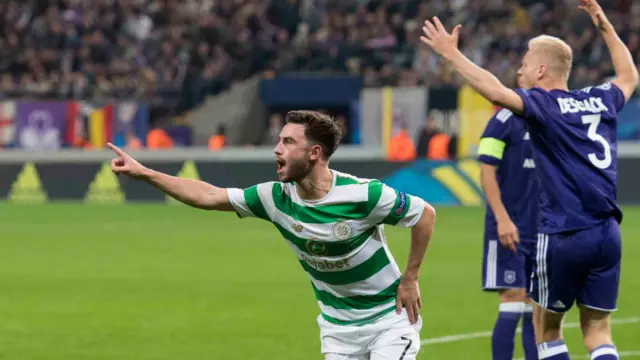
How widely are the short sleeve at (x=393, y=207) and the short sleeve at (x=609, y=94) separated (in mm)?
1251

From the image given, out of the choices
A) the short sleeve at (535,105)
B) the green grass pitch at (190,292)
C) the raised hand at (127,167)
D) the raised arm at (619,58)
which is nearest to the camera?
the raised hand at (127,167)

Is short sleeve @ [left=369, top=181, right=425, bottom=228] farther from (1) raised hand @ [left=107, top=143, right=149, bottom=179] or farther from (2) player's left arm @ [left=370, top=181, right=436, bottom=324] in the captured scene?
(1) raised hand @ [left=107, top=143, right=149, bottom=179]

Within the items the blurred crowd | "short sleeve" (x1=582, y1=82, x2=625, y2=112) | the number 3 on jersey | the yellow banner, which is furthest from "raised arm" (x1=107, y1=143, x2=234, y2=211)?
the blurred crowd

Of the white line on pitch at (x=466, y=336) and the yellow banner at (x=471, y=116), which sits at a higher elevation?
the white line on pitch at (x=466, y=336)

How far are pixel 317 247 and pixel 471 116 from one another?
21608 millimetres

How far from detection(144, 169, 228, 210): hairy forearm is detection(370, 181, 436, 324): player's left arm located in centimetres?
73

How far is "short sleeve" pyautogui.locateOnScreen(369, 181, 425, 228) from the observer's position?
584cm

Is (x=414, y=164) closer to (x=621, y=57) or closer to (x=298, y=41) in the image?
(x=298, y=41)

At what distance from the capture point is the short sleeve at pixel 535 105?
20.2 ft

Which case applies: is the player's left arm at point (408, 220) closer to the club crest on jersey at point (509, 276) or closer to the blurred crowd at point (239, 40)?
the club crest on jersey at point (509, 276)

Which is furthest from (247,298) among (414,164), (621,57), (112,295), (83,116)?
(83,116)

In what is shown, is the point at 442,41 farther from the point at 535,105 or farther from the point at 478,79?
the point at 535,105

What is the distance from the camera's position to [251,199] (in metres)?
5.98

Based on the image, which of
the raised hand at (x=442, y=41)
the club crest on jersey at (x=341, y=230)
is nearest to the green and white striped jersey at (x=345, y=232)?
the club crest on jersey at (x=341, y=230)
